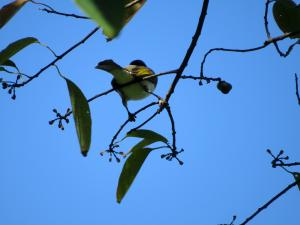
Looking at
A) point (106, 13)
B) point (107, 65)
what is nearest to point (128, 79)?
point (107, 65)

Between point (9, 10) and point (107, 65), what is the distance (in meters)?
1.03

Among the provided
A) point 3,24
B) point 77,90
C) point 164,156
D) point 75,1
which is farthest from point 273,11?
point 75,1

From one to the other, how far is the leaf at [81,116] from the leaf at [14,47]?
0.73ft

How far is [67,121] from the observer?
172cm

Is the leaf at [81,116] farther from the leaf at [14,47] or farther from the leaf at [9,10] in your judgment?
the leaf at [9,10]

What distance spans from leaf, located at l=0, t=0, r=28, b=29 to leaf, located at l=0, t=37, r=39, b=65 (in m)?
0.17

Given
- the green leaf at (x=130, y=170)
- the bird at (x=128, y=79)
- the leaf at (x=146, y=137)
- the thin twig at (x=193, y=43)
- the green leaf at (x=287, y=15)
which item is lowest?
the green leaf at (x=130, y=170)

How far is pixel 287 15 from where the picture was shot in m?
1.78

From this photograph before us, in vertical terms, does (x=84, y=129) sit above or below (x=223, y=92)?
below

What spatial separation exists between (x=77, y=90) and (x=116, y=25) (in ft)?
Answer: 3.67

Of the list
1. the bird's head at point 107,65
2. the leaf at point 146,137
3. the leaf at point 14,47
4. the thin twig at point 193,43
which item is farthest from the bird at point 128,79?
the leaf at point 14,47

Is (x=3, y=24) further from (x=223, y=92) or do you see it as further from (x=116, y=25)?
(x=223, y=92)

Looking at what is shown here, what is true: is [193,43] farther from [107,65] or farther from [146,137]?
[107,65]

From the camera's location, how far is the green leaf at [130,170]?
181 centimetres
